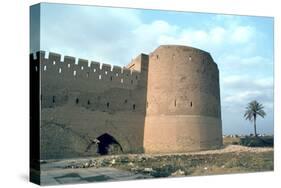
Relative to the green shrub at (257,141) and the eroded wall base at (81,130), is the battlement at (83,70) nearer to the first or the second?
the eroded wall base at (81,130)

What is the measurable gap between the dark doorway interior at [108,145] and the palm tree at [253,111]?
166 inches

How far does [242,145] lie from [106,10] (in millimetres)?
5935

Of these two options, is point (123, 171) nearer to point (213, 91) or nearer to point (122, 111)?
point (122, 111)

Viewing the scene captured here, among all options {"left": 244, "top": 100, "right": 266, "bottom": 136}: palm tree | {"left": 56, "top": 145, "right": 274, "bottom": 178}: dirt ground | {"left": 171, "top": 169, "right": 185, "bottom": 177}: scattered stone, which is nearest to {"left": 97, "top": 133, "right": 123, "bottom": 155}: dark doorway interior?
{"left": 56, "top": 145, "right": 274, "bottom": 178}: dirt ground

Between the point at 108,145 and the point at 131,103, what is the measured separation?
1.59 meters

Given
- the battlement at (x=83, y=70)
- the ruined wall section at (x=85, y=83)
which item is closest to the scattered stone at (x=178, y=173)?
the ruined wall section at (x=85, y=83)

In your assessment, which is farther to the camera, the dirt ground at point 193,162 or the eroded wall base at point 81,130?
the dirt ground at point 193,162

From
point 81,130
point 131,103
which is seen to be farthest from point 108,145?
point 131,103

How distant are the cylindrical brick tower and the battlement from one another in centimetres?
78

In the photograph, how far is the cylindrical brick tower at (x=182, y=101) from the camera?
50.5 ft

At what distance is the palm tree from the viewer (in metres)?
16.2

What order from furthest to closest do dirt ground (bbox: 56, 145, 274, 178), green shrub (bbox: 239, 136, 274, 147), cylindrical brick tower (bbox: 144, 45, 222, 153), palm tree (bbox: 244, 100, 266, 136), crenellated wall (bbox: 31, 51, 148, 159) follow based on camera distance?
green shrub (bbox: 239, 136, 274, 147), palm tree (bbox: 244, 100, 266, 136), cylindrical brick tower (bbox: 144, 45, 222, 153), dirt ground (bbox: 56, 145, 274, 178), crenellated wall (bbox: 31, 51, 148, 159)

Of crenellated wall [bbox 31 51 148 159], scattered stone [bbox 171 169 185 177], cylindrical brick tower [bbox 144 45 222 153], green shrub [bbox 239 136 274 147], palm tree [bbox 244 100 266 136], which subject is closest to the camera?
crenellated wall [bbox 31 51 148 159]

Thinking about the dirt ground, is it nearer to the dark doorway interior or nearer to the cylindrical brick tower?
the dark doorway interior
